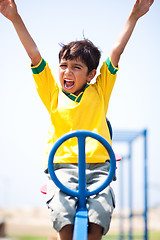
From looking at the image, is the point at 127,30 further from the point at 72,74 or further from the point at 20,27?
the point at 20,27

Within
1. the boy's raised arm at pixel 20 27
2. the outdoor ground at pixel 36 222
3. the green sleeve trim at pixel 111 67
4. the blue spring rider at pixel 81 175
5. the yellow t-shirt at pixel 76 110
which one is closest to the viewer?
the blue spring rider at pixel 81 175

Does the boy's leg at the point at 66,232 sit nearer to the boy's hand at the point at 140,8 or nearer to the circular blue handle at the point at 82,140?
the circular blue handle at the point at 82,140

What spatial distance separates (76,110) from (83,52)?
42cm

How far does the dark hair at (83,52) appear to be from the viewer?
2306 mm

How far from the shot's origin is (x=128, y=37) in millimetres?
2377

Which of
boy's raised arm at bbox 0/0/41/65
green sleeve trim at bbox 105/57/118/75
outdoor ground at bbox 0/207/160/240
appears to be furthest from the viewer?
outdoor ground at bbox 0/207/160/240

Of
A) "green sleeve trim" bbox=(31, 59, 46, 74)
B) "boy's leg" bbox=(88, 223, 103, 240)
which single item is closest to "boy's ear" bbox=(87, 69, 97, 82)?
"green sleeve trim" bbox=(31, 59, 46, 74)

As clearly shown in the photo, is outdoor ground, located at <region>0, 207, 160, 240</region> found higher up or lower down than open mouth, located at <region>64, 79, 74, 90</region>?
lower down

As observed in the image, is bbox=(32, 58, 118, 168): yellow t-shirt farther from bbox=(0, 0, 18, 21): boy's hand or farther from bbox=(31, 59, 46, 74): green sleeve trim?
bbox=(0, 0, 18, 21): boy's hand

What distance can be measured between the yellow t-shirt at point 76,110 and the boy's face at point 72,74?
0.06 meters

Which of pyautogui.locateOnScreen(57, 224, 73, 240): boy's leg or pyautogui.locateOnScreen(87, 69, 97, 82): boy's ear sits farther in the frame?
pyautogui.locateOnScreen(87, 69, 97, 82): boy's ear

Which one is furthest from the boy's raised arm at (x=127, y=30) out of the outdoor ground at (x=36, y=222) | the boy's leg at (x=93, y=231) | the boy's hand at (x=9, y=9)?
the outdoor ground at (x=36, y=222)

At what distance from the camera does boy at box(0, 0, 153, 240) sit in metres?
1.90

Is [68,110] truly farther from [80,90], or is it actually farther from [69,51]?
[69,51]
